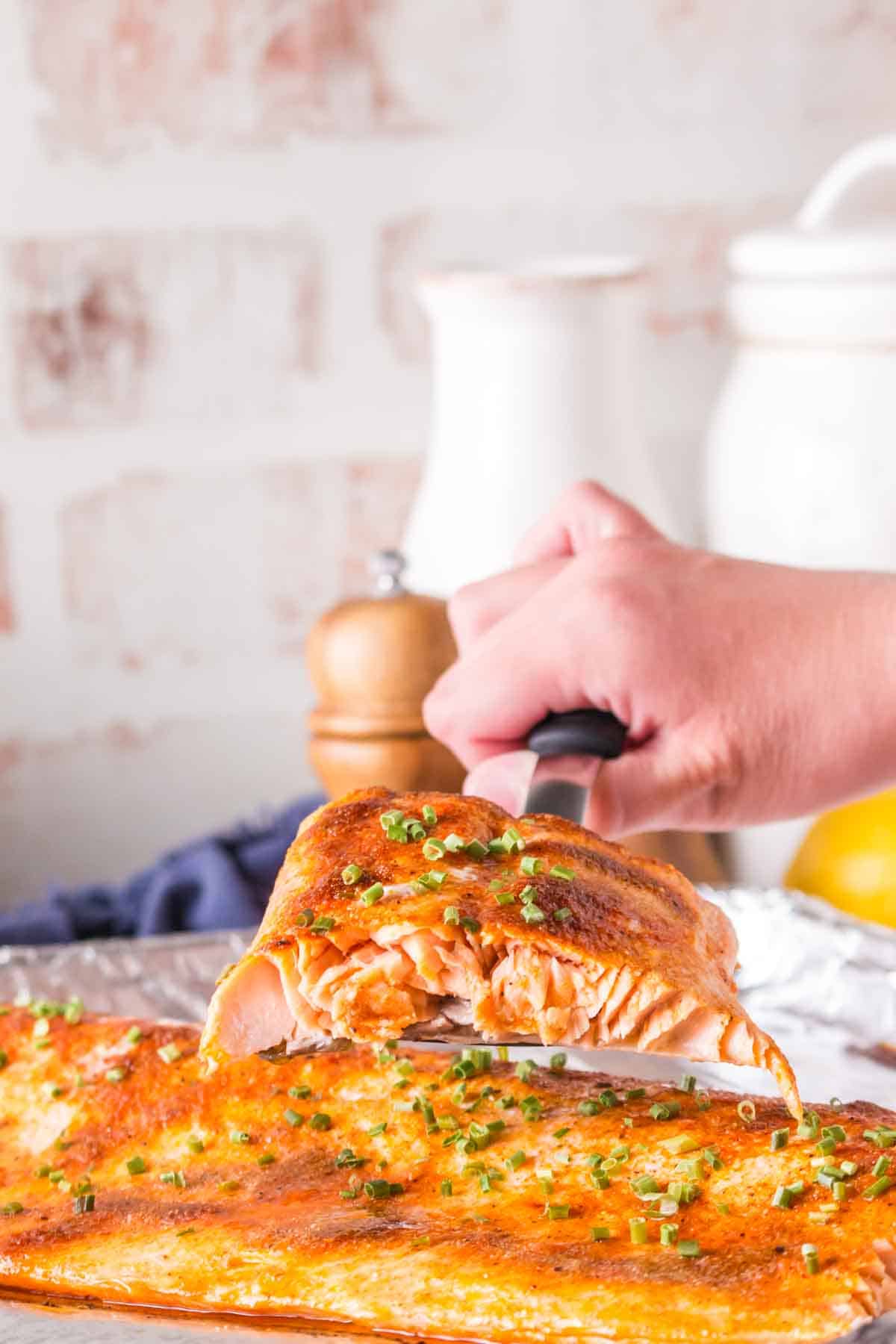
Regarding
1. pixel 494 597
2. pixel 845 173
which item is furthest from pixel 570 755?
pixel 845 173

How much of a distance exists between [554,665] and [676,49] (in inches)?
55.0

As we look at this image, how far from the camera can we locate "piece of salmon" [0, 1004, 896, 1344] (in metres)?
1.11

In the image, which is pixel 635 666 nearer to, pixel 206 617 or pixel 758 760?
pixel 758 760

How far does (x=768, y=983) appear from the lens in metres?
1.82

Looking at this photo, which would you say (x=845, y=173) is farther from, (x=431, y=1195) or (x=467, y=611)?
(x=431, y=1195)

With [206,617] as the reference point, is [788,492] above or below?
above

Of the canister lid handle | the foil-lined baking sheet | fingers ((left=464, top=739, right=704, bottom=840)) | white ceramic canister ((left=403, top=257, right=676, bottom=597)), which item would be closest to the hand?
fingers ((left=464, top=739, right=704, bottom=840))

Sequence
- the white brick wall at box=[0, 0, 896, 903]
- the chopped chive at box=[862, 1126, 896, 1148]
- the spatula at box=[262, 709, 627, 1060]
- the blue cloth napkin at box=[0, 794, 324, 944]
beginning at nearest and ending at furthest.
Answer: the chopped chive at box=[862, 1126, 896, 1148], the spatula at box=[262, 709, 627, 1060], the blue cloth napkin at box=[0, 794, 324, 944], the white brick wall at box=[0, 0, 896, 903]

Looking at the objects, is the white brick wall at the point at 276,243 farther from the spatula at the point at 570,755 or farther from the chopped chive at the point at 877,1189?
the chopped chive at the point at 877,1189

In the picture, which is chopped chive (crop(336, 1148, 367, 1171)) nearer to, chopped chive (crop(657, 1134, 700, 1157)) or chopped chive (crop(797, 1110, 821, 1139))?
chopped chive (crop(657, 1134, 700, 1157))

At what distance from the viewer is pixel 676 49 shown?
2.55m

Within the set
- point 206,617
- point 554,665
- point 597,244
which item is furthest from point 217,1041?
point 597,244

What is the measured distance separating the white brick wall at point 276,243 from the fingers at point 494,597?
0.99 meters

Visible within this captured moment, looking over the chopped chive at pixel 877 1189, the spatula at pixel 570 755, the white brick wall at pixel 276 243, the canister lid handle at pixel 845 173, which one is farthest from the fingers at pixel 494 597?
the white brick wall at pixel 276 243
